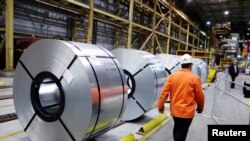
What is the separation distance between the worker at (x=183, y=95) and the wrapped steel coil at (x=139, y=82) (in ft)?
6.24

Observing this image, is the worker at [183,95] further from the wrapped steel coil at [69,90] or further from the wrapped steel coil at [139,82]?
the wrapped steel coil at [139,82]

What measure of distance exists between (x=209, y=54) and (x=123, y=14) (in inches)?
281

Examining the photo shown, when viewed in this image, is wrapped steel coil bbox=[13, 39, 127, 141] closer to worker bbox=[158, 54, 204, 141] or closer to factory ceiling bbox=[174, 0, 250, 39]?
worker bbox=[158, 54, 204, 141]

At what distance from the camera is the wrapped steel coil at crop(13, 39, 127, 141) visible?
10.6 ft

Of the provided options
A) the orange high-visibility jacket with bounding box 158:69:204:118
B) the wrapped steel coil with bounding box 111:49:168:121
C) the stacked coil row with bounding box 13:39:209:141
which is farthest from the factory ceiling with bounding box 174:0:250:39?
the orange high-visibility jacket with bounding box 158:69:204:118

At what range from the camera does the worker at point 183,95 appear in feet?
11.2

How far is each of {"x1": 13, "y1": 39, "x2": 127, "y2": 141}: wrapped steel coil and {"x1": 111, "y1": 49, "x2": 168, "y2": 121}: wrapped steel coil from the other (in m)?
1.45

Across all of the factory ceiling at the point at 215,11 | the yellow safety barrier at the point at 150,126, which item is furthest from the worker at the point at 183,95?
the factory ceiling at the point at 215,11

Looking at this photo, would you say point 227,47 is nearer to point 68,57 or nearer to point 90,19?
point 90,19

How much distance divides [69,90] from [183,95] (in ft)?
4.97

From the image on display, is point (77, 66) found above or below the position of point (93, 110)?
above

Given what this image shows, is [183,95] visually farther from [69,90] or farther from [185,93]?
[69,90]

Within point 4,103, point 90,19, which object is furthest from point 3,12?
point 4,103

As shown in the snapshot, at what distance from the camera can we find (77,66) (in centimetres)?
328
